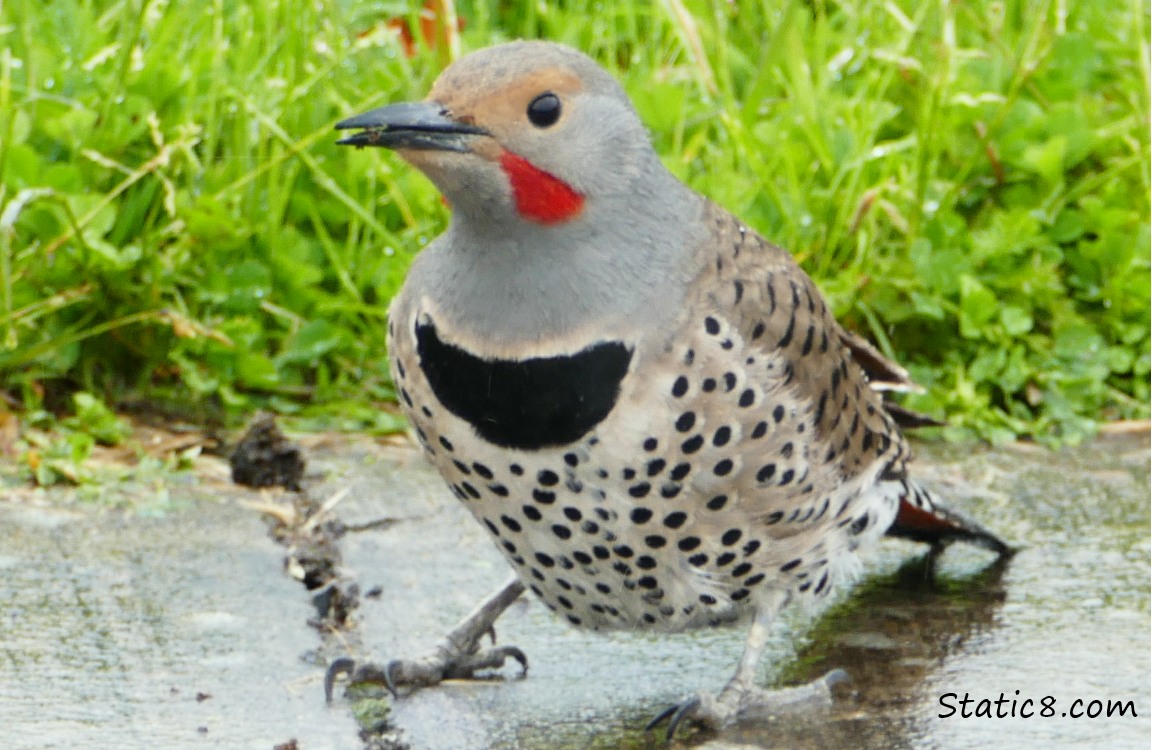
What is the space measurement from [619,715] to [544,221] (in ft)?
3.14

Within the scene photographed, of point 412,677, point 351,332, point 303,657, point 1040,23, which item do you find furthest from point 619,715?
point 1040,23

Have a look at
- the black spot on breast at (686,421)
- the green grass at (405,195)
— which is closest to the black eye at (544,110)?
the black spot on breast at (686,421)

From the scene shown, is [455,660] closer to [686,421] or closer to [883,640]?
[686,421]

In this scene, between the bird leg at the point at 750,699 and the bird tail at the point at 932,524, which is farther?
the bird tail at the point at 932,524

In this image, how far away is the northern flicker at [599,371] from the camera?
2908 mm

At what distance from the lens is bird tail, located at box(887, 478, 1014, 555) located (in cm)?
379

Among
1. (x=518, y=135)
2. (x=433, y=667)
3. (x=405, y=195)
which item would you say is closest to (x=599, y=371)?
(x=518, y=135)

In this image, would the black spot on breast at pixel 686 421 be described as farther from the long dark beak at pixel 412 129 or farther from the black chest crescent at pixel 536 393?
the long dark beak at pixel 412 129

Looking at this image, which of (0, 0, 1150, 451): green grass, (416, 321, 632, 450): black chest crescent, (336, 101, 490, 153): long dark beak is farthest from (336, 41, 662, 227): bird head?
(0, 0, 1150, 451): green grass

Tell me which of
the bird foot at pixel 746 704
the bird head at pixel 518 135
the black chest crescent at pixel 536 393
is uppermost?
the bird head at pixel 518 135

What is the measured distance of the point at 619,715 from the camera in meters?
3.21

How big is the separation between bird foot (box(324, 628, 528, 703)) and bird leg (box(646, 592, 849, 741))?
1.31 feet

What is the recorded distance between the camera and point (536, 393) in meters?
2.94

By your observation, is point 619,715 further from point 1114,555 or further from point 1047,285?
point 1047,285
